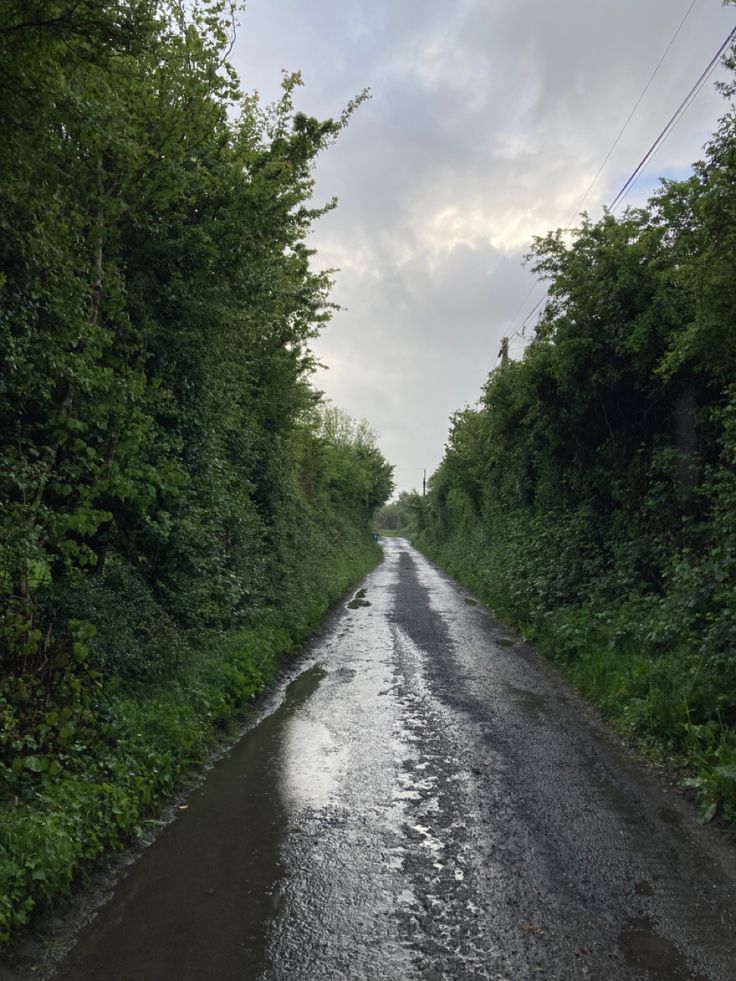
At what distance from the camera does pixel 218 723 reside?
7695mm

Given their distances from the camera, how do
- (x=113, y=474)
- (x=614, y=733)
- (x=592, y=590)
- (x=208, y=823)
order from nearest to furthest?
(x=208, y=823) < (x=113, y=474) < (x=614, y=733) < (x=592, y=590)

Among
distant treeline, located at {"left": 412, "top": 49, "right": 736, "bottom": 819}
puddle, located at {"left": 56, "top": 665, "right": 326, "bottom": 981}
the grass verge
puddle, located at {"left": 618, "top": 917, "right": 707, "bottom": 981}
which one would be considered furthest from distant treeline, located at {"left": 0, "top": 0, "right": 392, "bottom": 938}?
distant treeline, located at {"left": 412, "top": 49, "right": 736, "bottom": 819}

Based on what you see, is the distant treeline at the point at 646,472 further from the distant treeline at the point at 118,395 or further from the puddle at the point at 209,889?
the distant treeline at the point at 118,395

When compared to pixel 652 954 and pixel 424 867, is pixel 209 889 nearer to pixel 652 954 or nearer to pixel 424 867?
pixel 424 867

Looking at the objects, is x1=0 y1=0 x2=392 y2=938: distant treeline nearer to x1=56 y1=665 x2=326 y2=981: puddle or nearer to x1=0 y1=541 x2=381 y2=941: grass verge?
x1=0 y1=541 x2=381 y2=941: grass verge

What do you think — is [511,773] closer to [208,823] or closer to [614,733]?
[614,733]

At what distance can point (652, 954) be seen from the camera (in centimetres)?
364

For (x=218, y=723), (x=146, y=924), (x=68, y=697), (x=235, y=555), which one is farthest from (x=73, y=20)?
(x=235, y=555)

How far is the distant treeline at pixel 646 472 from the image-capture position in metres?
7.10

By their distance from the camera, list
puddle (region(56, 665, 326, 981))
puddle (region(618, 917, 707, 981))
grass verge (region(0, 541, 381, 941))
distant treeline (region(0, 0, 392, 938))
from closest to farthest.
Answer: puddle (region(618, 917, 707, 981)) < puddle (region(56, 665, 326, 981)) < grass verge (region(0, 541, 381, 941)) < distant treeline (region(0, 0, 392, 938))

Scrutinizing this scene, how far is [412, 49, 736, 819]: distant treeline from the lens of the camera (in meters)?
7.10

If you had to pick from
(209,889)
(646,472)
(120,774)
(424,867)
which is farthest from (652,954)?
(646,472)

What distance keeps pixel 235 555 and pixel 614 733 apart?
7026 mm

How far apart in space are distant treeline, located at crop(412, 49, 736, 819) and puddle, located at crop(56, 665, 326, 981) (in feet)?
11.3
